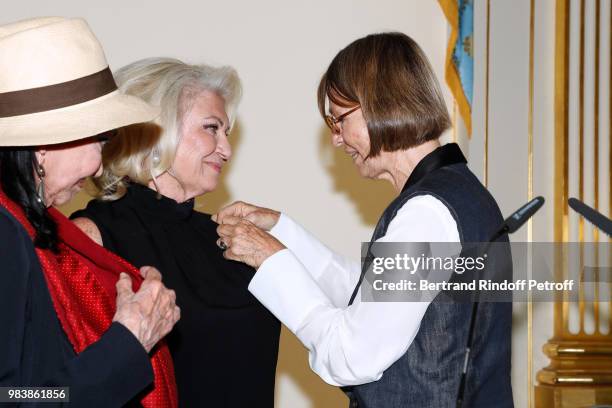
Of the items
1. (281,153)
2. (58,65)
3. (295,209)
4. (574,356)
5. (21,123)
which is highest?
(58,65)

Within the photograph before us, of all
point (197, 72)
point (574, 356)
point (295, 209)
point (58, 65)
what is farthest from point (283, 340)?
point (58, 65)

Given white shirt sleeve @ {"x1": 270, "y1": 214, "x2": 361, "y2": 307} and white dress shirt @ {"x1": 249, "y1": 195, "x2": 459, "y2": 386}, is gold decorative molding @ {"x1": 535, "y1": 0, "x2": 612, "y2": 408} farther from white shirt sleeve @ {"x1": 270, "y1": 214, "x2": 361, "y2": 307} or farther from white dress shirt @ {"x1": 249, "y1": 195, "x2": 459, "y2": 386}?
white dress shirt @ {"x1": 249, "y1": 195, "x2": 459, "y2": 386}

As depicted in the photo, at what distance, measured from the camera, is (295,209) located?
15.5 ft

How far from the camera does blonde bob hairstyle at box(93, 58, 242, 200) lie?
2.55m

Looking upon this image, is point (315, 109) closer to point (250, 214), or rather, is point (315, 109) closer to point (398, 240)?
point (250, 214)

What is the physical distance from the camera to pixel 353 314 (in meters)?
2.12

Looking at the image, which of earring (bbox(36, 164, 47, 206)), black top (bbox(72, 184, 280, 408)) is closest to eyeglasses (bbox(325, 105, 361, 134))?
black top (bbox(72, 184, 280, 408))

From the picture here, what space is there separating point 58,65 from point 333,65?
2.74 feet

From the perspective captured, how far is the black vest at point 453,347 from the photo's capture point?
2.06m

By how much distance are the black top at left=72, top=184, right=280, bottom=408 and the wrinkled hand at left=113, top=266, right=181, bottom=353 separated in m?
0.48

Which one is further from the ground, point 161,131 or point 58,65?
point 58,65

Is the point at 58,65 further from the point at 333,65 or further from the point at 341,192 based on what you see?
the point at 341,192

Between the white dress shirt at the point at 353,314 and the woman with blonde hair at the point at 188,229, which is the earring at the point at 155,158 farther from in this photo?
the white dress shirt at the point at 353,314

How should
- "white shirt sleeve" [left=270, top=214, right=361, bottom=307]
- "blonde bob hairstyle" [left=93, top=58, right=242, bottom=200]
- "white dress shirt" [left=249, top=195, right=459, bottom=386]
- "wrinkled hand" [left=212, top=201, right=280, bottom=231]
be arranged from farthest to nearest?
"white shirt sleeve" [left=270, top=214, right=361, bottom=307]
"wrinkled hand" [left=212, top=201, right=280, bottom=231]
"blonde bob hairstyle" [left=93, top=58, right=242, bottom=200]
"white dress shirt" [left=249, top=195, right=459, bottom=386]
